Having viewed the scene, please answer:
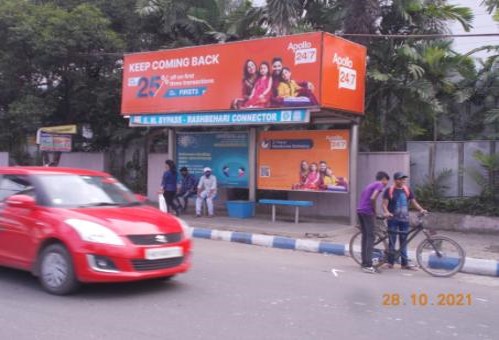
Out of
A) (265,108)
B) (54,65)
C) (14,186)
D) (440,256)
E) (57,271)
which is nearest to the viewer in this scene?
(57,271)

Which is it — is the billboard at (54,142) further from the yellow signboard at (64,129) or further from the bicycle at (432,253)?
the bicycle at (432,253)

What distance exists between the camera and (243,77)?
600 inches

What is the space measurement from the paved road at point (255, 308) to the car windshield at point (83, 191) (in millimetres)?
1087

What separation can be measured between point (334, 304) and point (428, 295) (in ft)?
4.97

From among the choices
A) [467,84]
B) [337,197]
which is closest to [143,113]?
[337,197]

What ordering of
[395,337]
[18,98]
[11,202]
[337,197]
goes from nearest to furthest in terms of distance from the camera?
[395,337] < [11,202] < [337,197] < [18,98]

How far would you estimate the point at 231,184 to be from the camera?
55.5 ft

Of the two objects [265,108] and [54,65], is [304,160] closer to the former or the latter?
[265,108]

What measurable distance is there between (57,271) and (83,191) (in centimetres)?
126

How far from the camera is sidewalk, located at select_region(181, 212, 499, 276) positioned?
11.0 metres

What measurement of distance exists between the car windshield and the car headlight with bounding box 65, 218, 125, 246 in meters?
0.69

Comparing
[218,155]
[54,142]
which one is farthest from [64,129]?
[218,155]

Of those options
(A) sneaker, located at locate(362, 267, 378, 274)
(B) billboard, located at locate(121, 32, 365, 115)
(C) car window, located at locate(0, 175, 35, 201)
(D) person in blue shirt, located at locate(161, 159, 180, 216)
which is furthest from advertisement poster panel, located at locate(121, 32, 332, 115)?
(C) car window, located at locate(0, 175, 35, 201)

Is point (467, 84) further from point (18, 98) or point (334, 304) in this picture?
point (18, 98)
